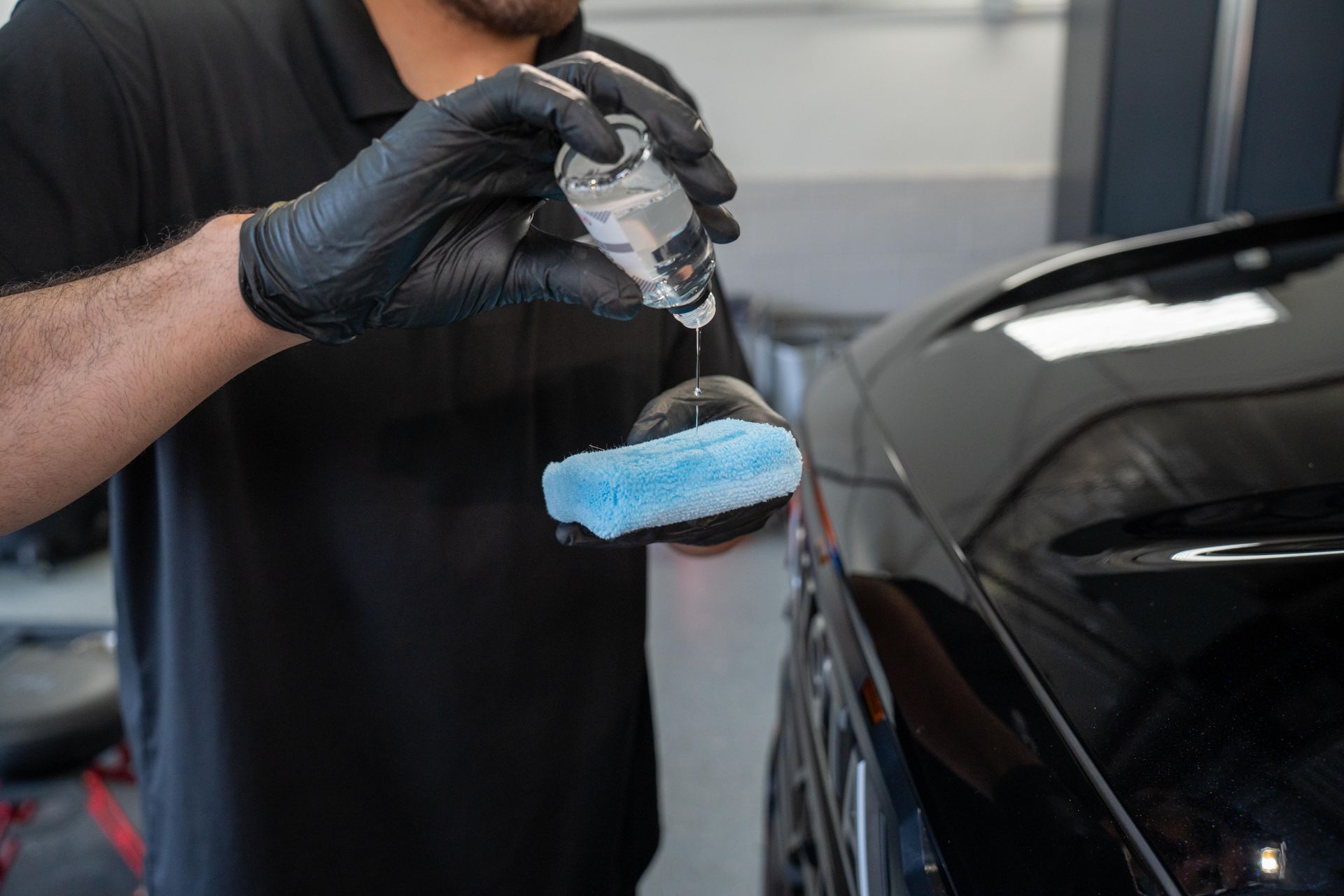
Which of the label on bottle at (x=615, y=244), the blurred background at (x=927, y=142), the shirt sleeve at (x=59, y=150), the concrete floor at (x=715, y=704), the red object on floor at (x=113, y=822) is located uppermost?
the shirt sleeve at (x=59, y=150)

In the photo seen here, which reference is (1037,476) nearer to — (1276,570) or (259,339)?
(1276,570)

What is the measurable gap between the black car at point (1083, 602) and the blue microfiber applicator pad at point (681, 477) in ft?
0.42

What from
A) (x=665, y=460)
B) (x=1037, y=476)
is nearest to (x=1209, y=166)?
(x=1037, y=476)

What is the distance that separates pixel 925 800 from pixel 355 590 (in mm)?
486

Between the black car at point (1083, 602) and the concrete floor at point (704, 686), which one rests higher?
the black car at point (1083, 602)

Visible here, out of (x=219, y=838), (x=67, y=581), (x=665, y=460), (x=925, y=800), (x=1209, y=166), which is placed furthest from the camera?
(x=1209, y=166)

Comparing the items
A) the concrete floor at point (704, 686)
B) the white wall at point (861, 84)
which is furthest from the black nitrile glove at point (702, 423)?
the white wall at point (861, 84)

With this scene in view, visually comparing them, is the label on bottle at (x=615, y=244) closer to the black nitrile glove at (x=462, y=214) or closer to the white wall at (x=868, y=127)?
the black nitrile glove at (x=462, y=214)

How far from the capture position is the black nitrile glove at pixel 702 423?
685mm

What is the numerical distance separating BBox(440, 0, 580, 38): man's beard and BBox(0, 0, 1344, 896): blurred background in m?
1.71

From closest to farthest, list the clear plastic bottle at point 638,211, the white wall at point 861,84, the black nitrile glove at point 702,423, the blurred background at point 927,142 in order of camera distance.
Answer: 1. the clear plastic bottle at point 638,211
2. the black nitrile glove at point 702,423
3. the blurred background at point 927,142
4. the white wall at point 861,84

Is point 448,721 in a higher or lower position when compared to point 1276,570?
lower

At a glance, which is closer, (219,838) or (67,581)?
(219,838)

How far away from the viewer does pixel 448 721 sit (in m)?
0.81
